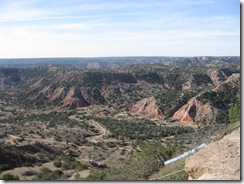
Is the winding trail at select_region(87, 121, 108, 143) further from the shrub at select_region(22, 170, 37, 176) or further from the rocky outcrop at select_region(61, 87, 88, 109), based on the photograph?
the shrub at select_region(22, 170, 37, 176)

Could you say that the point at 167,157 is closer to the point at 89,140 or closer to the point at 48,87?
the point at 89,140

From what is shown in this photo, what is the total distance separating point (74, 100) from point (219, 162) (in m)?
67.1

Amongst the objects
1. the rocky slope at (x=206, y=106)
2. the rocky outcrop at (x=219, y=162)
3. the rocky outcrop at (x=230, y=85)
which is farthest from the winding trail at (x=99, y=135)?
the rocky outcrop at (x=219, y=162)

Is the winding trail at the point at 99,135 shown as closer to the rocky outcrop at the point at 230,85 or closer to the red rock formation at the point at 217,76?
the rocky outcrop at the point at 230,85

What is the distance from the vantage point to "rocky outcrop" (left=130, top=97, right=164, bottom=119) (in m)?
60.1

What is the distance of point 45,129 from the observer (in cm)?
4894

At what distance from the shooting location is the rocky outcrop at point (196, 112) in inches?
2108

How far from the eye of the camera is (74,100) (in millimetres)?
74812

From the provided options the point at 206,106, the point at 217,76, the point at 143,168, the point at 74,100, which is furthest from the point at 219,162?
the point at 217,76

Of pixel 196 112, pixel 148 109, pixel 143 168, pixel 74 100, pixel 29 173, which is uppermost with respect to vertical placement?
pixel 143 168

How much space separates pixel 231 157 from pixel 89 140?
116ft

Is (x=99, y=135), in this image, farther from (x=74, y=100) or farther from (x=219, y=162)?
(x=219, y=162)

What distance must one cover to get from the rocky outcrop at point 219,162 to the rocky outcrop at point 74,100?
6511cm

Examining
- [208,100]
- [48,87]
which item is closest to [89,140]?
[208,100]
